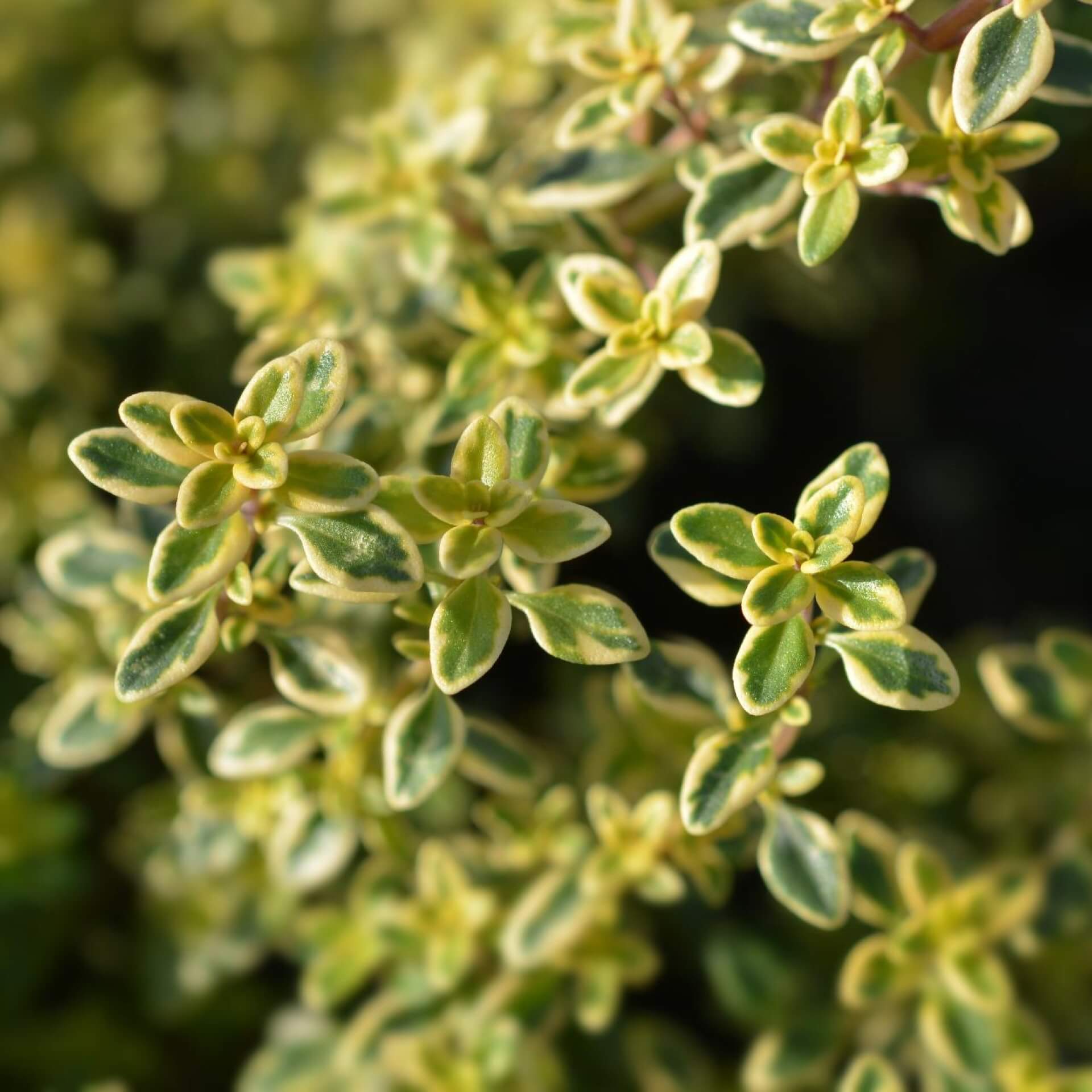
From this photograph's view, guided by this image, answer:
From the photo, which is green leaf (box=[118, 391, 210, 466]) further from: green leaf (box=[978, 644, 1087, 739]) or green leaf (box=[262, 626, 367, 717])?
green leaf (box=[978, 644, 1087, 739])

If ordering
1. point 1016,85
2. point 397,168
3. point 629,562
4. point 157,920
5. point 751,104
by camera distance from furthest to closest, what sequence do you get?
point 629,562 < point 157,920 < point 397,168 < point 751,104 < point 1016,85

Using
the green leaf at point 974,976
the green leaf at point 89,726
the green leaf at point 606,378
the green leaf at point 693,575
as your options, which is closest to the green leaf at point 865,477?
the green leaf at point 693,575

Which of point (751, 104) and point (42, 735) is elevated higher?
point (751, 104)

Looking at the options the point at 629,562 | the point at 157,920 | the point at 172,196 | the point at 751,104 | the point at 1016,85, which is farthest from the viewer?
the point at 172,196

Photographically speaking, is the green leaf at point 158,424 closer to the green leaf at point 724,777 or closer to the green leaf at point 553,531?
the green leaf at point 553,531

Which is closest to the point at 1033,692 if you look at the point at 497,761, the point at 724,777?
the point at 724,777

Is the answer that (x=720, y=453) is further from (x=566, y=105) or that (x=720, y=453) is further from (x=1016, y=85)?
(x=1016, y=85)

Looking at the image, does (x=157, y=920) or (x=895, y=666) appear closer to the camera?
(x=895, y=666)

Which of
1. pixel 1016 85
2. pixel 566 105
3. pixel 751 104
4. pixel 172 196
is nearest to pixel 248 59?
pixel 172 196
